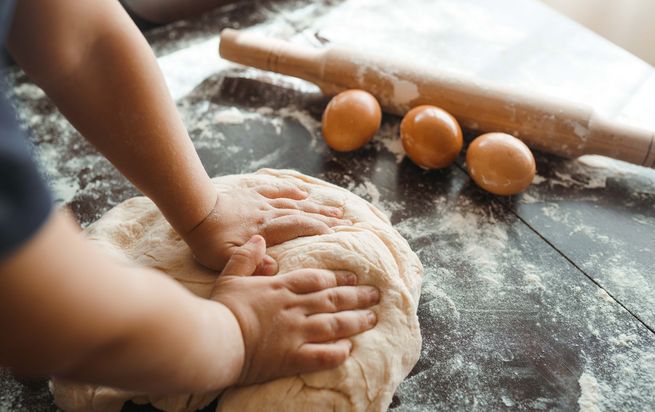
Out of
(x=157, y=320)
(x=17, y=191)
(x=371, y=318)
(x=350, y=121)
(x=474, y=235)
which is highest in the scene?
(x=17, y=191)

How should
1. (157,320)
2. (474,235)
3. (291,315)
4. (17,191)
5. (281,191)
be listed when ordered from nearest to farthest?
(17,191) → (157,320) → (291,315) → (281,191) → (474,235)

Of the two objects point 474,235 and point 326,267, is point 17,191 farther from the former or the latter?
point 474,235

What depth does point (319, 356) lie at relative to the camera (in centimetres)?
96

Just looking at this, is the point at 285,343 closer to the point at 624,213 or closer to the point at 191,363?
the point at 191,363

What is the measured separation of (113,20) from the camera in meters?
1.04

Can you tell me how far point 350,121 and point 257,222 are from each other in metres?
0.54

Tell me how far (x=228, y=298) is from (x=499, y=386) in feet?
2.01

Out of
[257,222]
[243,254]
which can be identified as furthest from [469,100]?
[243,254]

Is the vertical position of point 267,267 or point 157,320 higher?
point 157,320

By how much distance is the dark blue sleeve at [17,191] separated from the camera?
20.0 inches

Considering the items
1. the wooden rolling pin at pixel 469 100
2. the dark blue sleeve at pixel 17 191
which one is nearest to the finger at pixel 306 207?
the wooden rolling pin at pixel 469 100

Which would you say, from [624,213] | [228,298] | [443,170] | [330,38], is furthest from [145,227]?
[624,213]

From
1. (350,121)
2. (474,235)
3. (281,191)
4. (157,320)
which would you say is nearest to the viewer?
(157,320)

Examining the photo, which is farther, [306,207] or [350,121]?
[350,121]
